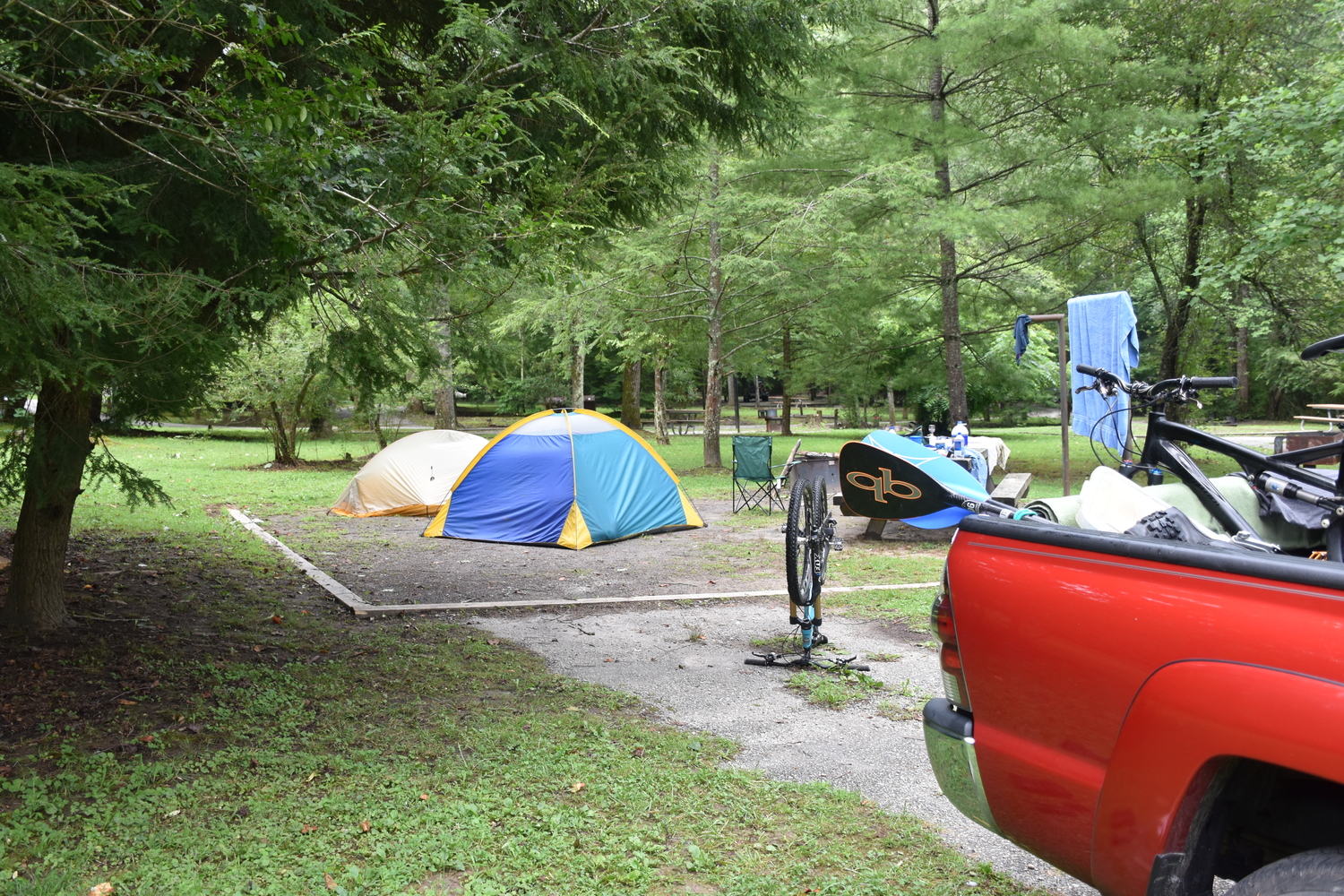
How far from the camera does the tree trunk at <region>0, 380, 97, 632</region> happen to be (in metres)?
4.99

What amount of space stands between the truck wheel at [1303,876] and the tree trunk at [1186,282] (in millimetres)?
15883

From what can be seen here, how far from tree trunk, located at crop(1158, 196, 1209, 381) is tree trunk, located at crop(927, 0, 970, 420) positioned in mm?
3528

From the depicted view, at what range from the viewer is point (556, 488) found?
412 inches

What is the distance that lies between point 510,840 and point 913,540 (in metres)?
8.22

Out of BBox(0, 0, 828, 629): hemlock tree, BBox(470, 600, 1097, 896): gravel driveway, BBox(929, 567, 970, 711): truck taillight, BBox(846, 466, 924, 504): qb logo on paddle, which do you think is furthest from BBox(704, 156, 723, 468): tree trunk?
BBox(929, 567, 970, 711): truck taillight

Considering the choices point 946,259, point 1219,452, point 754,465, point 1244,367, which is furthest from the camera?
point 1244,367

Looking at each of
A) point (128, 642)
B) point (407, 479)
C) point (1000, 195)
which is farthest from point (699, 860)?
point (1000, 195)

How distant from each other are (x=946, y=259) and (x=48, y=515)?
45.0ft

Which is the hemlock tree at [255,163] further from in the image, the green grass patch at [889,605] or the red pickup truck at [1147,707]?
the green grass patch at [889,605]

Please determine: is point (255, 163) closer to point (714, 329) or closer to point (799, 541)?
point (799, 541)

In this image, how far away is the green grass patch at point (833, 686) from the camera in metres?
5.07

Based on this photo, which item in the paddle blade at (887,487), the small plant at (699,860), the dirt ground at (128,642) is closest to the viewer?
the small plant at (699,860)

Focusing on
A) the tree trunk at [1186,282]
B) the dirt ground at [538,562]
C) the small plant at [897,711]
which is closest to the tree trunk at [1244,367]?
the tree trunk at [1186,282]

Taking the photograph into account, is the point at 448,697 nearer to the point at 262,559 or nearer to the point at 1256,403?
the point at 262,559
